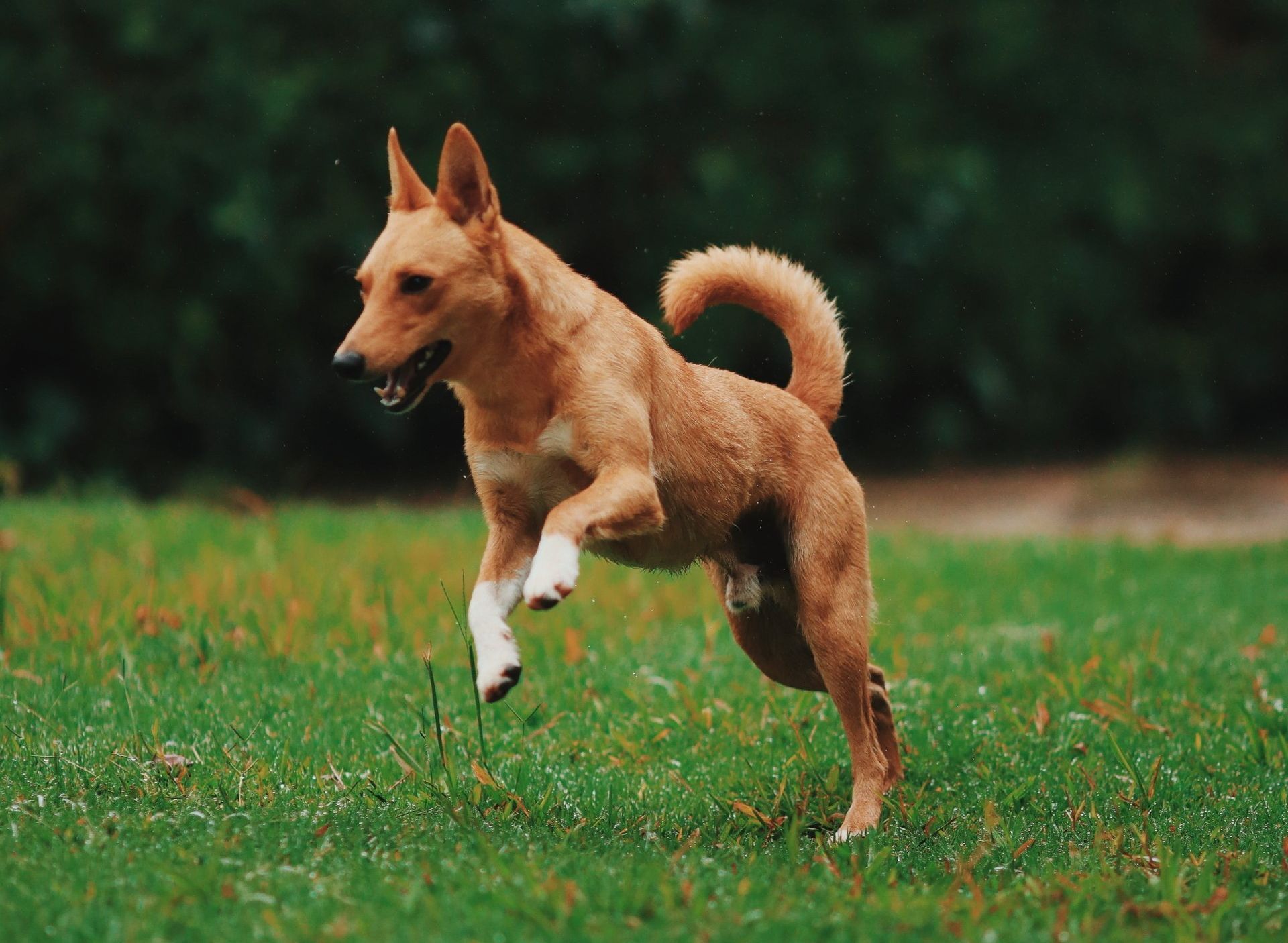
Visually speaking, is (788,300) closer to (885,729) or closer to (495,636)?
(885,729)

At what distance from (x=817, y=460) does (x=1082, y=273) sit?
31.4 ft

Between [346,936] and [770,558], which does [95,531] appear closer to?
[770,558]

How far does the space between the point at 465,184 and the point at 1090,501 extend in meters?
9.91

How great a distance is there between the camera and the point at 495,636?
3197 mm

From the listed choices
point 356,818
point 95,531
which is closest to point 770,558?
point 356,818

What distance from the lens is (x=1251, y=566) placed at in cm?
878

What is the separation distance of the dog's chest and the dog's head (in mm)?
231

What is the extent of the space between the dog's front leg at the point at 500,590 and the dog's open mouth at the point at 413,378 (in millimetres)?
387

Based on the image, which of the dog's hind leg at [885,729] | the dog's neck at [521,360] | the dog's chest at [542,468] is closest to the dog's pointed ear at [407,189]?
the dog's neck at [521,360]

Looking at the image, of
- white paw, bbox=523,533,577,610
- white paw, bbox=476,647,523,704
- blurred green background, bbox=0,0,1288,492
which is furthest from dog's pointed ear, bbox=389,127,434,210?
blurred green background, bbox=0,0,1288,492

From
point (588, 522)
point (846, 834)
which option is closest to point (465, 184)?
point (588, 522)

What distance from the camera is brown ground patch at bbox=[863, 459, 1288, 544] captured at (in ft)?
38.4

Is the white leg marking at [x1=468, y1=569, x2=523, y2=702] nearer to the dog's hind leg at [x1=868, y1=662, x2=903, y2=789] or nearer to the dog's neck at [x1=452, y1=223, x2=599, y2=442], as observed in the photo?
the dog's neck at [x1=452, y1=223, x2=599, y2=442]

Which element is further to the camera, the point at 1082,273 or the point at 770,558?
the point at 1082,273
